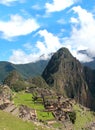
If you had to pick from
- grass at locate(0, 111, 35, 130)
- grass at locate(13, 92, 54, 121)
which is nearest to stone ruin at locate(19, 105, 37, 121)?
grass at locate(0, 111, 35, 130)

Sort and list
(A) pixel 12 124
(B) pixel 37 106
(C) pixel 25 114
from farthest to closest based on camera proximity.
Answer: (B) pixel 37 106, (C) pixel 25 114, (A) pixel 12 124

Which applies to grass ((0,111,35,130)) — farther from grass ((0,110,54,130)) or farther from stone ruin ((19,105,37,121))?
stone ruin ((19,105,37,121))

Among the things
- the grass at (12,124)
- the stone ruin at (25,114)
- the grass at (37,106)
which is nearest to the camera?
the grass at (12,124)

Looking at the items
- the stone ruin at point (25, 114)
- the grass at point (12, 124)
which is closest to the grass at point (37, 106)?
the stone ruin at point (25, 114)

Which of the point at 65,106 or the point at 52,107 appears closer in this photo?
the point at 52,107

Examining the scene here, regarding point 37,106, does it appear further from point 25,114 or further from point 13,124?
point 13,124

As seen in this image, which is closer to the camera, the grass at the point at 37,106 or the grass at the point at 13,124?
the grass at the point at 13,124

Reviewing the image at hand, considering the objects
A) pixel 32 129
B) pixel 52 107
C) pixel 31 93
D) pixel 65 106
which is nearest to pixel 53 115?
pixel 52 107

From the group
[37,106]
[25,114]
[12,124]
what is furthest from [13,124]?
[37,106]

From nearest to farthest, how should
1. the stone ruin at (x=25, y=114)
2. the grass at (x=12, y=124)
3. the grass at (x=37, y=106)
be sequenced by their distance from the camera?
1. the grass at (x=12, y=124)
2. the stone ruin at (x=25, y=114)
3. the grass at (x=37, y=106)

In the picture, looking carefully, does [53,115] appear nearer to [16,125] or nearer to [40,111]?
[40,111]

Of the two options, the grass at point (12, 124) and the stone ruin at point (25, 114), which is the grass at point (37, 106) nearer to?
the stone ruin at point (25, 114)
